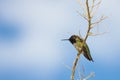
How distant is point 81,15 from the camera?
290 inches

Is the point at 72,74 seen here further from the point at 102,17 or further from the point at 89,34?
the point at 102,17

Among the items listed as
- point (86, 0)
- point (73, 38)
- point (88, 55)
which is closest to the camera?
point (86, 0)

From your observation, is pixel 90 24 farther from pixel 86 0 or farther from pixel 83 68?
pixel 83 68

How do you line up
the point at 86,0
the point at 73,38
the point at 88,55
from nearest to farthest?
the point at 86,0 → the point at 88,55 → the point at 73,38

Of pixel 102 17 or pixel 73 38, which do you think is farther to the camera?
pixel 73 38

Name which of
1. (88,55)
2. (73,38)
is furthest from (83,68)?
(73,38)

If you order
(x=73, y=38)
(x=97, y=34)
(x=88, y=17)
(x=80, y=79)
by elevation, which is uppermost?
(x=88, y=17)

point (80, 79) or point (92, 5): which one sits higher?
point (92, 5)

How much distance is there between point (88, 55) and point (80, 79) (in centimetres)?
505

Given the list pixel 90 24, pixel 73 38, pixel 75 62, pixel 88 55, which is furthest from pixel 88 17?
pixel 73 38

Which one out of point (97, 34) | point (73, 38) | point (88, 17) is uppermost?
→ point (88, 17)

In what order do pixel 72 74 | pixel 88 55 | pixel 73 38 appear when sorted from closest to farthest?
pixel 72 74, pixel 88 55, pixel 73 38

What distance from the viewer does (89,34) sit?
6.75m

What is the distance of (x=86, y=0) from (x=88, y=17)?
388 mm
